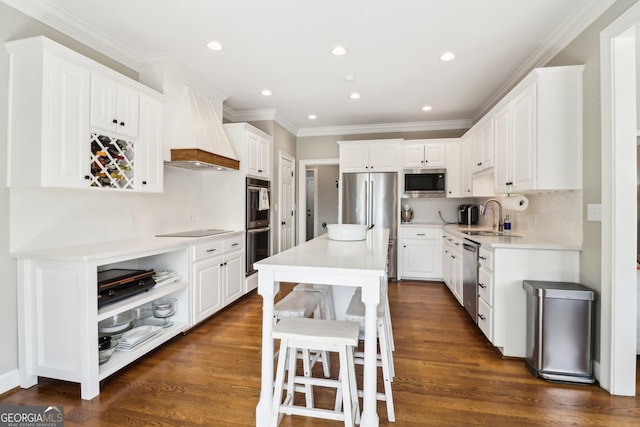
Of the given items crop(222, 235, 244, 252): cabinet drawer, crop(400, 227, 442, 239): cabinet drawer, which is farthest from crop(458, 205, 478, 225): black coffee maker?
crop(222, 235, 244, 252): cabinet drawer

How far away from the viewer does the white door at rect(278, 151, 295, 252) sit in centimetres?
524

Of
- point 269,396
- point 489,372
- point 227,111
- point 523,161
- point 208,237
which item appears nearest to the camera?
point 269,396

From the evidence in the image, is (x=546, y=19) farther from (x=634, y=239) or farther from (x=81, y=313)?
(x=81, y=313)

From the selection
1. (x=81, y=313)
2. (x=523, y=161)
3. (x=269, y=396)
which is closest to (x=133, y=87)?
(x=81, y=313)

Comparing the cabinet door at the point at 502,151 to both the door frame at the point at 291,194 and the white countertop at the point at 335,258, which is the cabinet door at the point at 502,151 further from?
the door frame at the point at 291,194

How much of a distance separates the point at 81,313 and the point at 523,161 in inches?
137

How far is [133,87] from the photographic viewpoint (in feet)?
8.70

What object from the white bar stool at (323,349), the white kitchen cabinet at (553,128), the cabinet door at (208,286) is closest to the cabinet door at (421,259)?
the white kitchen cabinet at (553,128)

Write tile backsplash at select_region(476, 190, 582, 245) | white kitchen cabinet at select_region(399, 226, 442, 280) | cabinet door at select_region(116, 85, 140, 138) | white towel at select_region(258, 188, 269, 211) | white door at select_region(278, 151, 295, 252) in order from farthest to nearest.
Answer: white door at select_region(278, 151, 295, 252)
white kitchen cabinet at select_region(399, 226, 442, 280)
white towel at select_region(258, 188, 269, 211)
cabinet door at select_region(116, 85, 140, 138)
tile backsplash at select_region(476, 190, 582, 245)

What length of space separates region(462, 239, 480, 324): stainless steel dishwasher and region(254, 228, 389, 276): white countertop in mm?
1295

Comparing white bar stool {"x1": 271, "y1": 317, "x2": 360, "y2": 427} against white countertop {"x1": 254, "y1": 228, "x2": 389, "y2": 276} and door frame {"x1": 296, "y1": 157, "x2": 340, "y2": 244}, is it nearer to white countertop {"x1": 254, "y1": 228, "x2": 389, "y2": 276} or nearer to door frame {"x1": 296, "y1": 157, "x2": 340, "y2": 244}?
white countertop {"x1": 254, "y1": 228, "x2": 389, "y2": 276}

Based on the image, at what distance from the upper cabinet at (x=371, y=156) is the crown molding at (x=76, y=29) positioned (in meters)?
A: 3.13

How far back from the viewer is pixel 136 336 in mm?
2436

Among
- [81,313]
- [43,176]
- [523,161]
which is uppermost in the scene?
[523,161]
